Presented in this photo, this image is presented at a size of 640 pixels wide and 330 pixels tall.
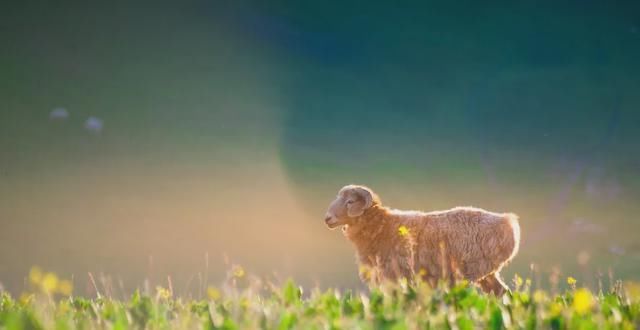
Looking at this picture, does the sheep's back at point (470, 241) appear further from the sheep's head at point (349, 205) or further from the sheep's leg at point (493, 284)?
the sheep's head at point (349, 205)

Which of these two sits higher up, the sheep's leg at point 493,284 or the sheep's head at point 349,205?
the sheep's head at point 349,205

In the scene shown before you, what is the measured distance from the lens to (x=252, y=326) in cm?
619

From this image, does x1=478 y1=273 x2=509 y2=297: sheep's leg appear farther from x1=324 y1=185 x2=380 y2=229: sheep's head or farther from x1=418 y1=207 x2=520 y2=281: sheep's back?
x1=324 y1=185 x2=380 y2=229: sheep's head

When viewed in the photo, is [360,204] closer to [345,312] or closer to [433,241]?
[433,241]

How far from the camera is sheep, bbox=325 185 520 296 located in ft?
44.1

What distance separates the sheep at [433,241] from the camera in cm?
1345

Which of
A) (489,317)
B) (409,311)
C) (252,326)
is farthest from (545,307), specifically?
(252,326)

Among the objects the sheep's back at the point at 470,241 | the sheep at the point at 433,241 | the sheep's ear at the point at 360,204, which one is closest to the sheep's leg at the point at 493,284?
the sheep at the point at 433,241

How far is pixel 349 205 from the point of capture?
47.4ft

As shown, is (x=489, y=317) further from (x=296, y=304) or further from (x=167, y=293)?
(x=167, y=293)

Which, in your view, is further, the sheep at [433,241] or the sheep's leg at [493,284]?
the sheep's leg at [493,284]

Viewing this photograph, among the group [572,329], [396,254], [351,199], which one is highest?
[351,199]

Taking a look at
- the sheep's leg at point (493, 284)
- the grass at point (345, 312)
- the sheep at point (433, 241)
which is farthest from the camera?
the sheep's leg at point (493, 284)

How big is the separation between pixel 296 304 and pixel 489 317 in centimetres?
227
